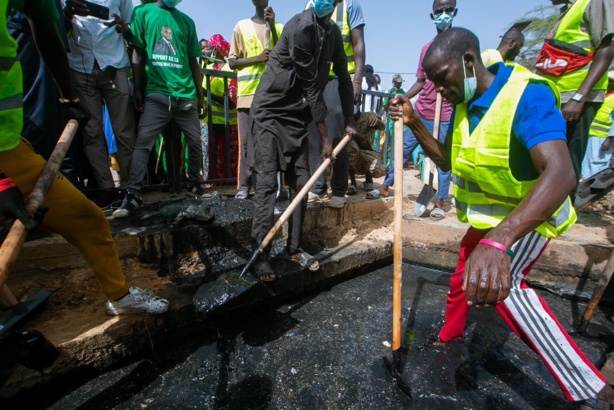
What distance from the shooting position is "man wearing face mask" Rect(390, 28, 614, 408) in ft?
4.30

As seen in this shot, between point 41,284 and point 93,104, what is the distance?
1.97 metres

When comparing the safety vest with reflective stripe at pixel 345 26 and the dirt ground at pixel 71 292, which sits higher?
the safety vest with reflective stripe at pixel 345 26

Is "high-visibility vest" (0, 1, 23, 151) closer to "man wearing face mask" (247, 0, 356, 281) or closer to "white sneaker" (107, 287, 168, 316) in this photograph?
"white sneaker" (107, 287, 168, 316)

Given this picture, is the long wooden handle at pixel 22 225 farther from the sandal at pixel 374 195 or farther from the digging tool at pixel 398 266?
the sandal at pixel 374 195

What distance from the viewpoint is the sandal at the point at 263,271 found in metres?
2.81

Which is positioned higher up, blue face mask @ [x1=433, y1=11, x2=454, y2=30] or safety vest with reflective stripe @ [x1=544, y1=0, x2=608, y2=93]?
blue face mask @ [x1=433, y1=11, x2=454, y2=30]

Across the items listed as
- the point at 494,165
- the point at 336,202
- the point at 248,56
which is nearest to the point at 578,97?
the point at 494,165

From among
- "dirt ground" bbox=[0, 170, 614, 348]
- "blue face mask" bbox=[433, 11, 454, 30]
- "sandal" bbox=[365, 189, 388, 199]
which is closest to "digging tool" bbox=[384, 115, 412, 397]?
"dirt ground" bbox=[0, 170, 614, 348]

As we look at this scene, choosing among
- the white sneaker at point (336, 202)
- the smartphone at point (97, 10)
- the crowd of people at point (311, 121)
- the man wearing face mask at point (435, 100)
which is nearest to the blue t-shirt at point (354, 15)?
the crowd of people at point (311, 121)

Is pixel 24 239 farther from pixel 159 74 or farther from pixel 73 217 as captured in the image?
pixel 159 74

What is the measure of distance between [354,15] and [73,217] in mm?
3786

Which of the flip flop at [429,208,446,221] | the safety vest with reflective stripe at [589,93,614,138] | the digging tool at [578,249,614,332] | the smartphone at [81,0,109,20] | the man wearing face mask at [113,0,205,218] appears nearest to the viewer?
the digging tool at [578,249,614,332]

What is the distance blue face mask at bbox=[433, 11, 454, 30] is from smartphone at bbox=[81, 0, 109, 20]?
3929 millimetres

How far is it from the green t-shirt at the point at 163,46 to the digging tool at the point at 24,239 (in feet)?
6.59
